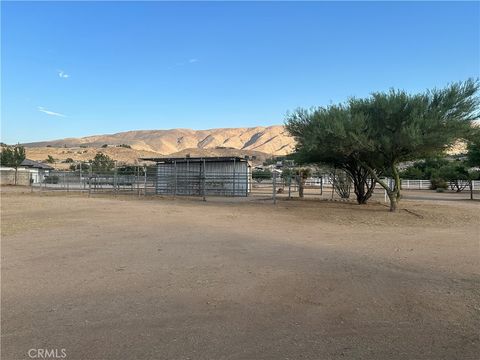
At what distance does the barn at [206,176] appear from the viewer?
114ft

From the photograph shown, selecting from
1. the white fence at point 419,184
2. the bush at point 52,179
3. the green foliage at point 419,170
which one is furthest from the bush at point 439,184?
the bush at point 52,179

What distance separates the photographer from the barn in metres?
34.7

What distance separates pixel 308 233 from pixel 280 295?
7.28m

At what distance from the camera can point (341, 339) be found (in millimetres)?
4699

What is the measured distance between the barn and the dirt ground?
21939 mm

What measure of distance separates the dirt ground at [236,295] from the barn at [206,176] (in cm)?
2194

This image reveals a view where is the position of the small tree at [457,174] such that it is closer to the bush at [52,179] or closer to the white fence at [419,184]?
the white fence at [419,184]

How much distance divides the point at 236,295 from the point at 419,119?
14.6 metres

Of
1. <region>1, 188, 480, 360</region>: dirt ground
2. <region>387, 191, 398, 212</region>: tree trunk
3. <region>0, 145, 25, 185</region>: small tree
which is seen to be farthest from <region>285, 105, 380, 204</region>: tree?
<region>0, 145, 25, 185</region>: small tree

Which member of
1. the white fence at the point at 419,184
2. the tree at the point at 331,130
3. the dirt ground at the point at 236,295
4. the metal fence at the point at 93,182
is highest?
the tree at the point at 331,130

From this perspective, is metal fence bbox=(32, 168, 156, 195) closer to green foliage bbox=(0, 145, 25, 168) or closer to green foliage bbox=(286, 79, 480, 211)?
green foliage bbox=(0, 145, 25, 168)

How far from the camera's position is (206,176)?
3544 centimetres

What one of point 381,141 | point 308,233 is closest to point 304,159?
point 381,141

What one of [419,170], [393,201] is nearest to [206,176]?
[393,201]
